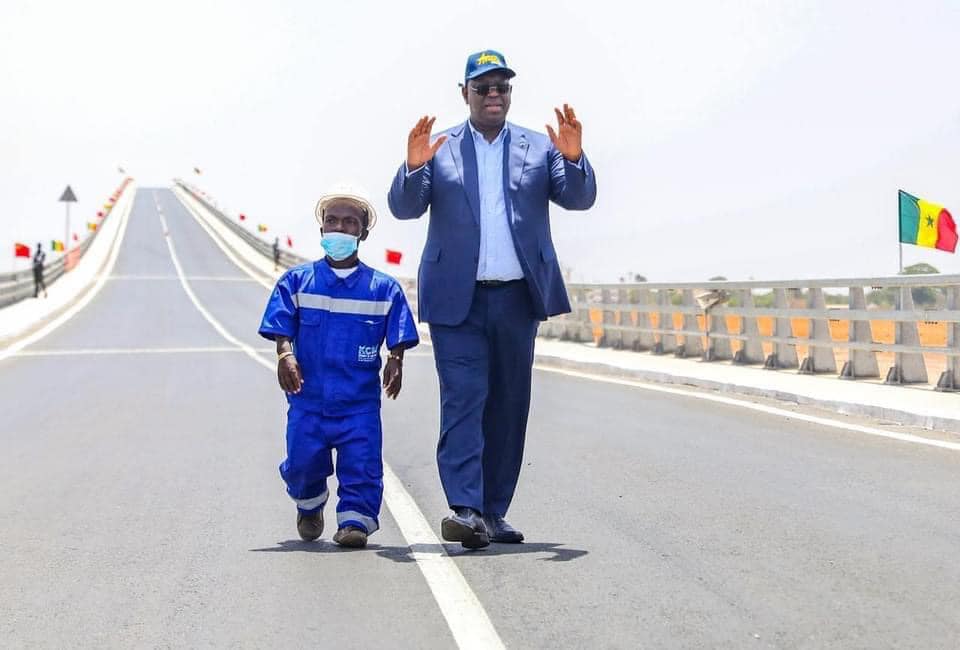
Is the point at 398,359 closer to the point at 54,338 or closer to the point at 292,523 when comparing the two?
the point at 292,523

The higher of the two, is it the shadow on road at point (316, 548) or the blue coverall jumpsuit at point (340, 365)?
the blue coverall jumpsuit at point (340, 365)

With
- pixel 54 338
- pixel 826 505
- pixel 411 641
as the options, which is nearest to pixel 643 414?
pixel 826 505

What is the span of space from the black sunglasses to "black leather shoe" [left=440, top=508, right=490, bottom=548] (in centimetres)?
181

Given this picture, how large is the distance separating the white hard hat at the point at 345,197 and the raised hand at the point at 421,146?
29 cm

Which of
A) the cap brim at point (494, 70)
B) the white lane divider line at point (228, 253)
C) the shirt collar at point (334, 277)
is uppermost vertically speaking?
the white lane divider line at point (228, 253)

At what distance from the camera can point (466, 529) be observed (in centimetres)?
Result: 622

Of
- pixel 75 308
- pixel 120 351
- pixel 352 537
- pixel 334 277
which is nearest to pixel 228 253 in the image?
pixel 75 308

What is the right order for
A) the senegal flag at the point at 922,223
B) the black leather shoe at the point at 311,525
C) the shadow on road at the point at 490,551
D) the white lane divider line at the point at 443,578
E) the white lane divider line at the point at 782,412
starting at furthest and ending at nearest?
the senegal flag at the point at 922,223 < the white lane divider line at the point at 782,412 < the black leather shoe at the point at 311,525 < the shadow on road at the point at 490,551 < the white lane divider line at the point at 443,578

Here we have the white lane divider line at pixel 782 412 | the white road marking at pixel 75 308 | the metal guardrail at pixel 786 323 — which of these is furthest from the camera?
the white road marking at pixel 75 308

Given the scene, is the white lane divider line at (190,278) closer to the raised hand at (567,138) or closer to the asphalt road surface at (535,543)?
the asphalt road surface at (535,543)

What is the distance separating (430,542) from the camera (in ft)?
21.5

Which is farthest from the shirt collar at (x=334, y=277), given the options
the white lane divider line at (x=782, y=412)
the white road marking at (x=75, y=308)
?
the white road marking at (x=75, y=308)

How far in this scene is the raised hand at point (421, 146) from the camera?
20.7ft

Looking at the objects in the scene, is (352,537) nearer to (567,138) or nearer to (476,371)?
(476,371)
